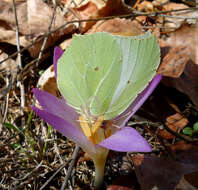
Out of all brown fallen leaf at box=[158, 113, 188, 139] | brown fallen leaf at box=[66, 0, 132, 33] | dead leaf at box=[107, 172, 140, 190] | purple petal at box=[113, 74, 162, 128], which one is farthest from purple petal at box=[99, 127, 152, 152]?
brown fallen leaf at box=[66, 0, 132, 33]

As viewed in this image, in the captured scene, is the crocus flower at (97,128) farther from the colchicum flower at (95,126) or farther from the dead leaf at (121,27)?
the dead leaf at (121,27)

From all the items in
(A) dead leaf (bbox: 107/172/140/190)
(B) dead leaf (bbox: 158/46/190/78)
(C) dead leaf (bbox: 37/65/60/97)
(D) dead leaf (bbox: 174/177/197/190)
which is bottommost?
(A) dead leaf (bbox: 107/172/140/190)

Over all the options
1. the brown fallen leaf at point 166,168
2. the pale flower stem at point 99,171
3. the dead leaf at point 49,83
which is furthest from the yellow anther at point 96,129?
the dead leaf at point 49,83

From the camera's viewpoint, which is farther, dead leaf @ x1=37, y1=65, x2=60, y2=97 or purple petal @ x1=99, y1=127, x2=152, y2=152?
dead leaf @ x1=37, y1=65, x2=60, y2=97

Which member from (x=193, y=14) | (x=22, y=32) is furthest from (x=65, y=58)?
(x=193, y=14)

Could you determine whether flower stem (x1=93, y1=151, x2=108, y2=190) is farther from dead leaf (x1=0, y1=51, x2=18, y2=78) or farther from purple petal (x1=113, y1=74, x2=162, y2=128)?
dead leaf (x1=0, y1=51, x2=18, y2=78)

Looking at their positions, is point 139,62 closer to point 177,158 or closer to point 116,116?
point 116,116

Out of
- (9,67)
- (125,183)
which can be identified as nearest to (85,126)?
(125,183)
